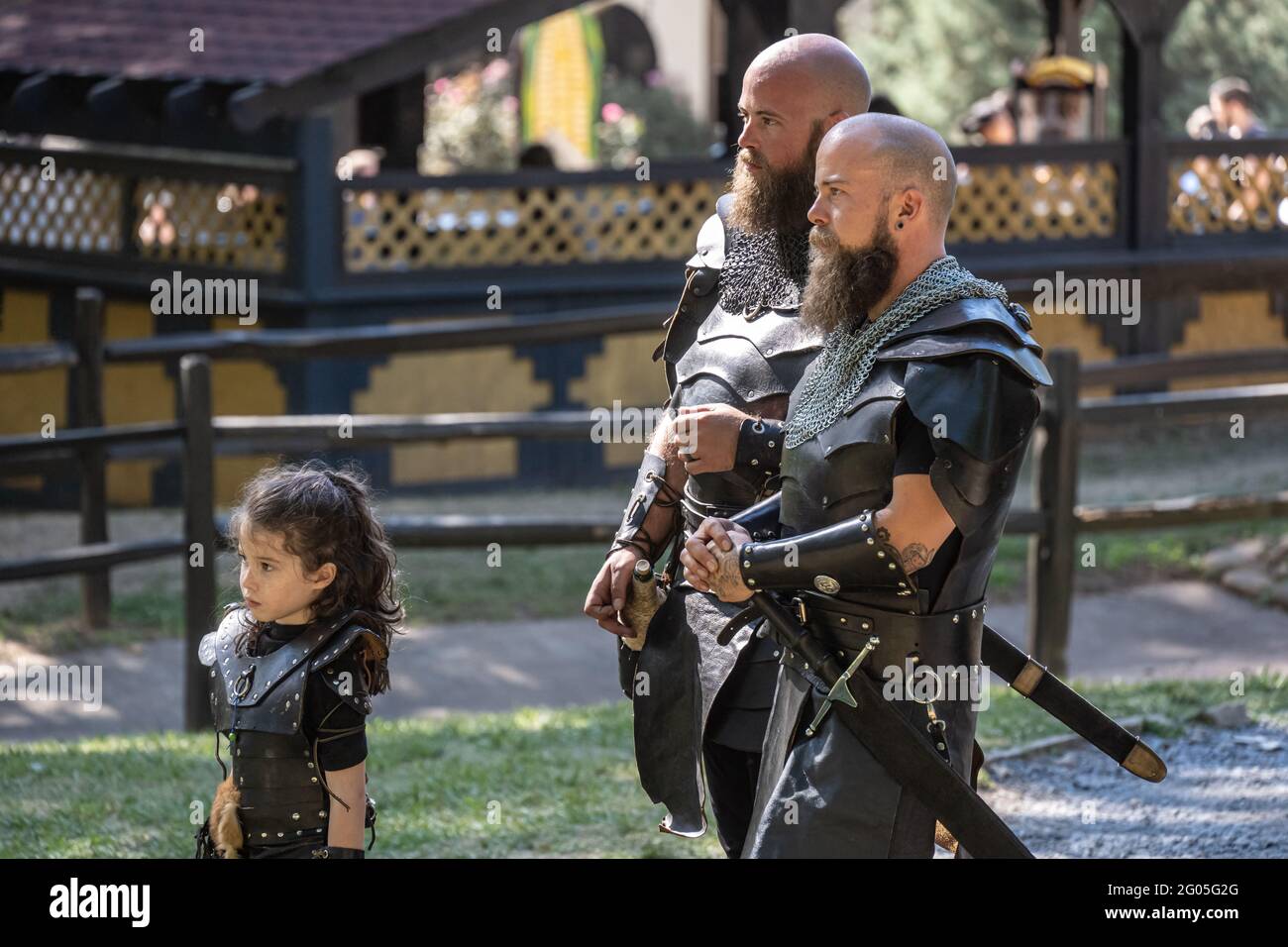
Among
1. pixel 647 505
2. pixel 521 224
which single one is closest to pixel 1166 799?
pixel 647 505

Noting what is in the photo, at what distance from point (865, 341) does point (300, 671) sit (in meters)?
1.12

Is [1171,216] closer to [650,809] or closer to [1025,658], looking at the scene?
[650,809]

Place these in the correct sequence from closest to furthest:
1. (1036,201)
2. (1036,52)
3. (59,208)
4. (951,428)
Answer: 1. (951,428)
2. (59,208)
3. (1036,201)
4. (1036,52)

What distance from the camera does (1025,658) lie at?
128 inches

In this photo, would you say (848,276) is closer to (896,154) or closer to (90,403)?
(896,154)

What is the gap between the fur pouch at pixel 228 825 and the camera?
3055 mm

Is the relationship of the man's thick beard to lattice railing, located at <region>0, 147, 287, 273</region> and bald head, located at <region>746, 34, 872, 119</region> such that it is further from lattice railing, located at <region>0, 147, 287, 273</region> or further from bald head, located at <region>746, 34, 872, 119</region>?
lattice railing, located at <region>0, 147, 287, 273</region>

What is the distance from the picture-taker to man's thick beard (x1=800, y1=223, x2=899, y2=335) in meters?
2.91

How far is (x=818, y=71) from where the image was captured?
11.0ft

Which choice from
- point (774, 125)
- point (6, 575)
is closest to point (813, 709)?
point (774, 125)

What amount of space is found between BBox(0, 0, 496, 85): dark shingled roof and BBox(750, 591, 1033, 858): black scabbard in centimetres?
800

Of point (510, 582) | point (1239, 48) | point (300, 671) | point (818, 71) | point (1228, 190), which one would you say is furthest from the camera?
point (1239, 48)

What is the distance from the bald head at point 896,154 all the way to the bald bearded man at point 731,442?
0.49 metres

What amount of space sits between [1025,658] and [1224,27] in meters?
18.7
